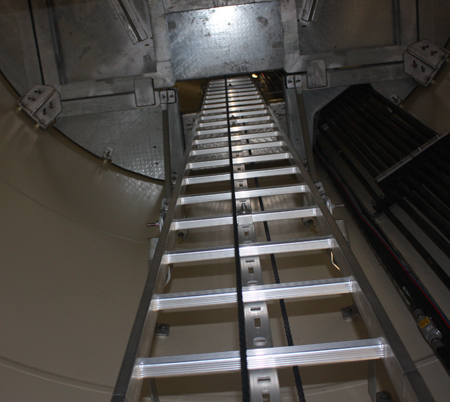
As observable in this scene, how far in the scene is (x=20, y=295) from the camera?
212cm

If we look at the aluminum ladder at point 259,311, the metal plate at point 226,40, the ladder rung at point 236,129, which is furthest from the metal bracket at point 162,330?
the metal plate at point 226,40

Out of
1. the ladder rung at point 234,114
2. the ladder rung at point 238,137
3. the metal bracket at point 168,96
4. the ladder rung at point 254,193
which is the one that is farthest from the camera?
the metal bracket at point 168,96

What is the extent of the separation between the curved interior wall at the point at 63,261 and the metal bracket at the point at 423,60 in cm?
283

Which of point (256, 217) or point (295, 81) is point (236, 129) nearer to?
point (295, 81)

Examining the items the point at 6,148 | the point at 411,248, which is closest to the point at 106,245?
the point at 6,148

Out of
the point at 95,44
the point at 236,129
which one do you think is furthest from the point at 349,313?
the point at 95,44

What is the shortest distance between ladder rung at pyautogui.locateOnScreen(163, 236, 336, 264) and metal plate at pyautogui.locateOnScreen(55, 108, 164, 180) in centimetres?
258

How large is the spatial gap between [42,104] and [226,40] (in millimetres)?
1896

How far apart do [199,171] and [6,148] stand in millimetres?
2118

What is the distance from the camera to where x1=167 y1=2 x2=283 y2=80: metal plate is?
379cm

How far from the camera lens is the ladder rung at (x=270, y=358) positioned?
1.17 metres

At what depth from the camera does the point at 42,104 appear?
3611 mm

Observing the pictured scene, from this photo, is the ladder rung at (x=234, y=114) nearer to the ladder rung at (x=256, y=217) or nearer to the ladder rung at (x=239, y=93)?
the ladder rung at (x=239, y=93)

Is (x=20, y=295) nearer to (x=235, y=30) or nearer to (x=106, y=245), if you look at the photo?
(x=106, y=245)
